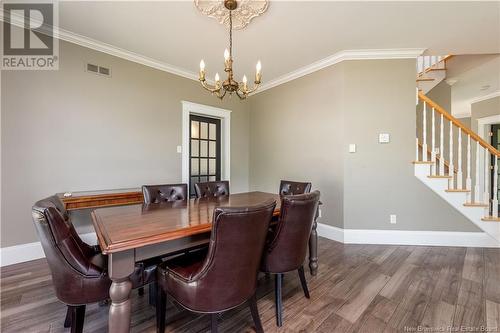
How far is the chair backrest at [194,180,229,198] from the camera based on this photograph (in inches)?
102

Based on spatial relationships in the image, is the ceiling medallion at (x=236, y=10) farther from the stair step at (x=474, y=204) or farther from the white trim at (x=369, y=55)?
the stair step at (x=474, y=204)

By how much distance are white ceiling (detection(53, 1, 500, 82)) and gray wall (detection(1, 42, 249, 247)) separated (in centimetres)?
49

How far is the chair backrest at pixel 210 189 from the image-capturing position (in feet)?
8.48

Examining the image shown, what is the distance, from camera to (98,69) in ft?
9.59

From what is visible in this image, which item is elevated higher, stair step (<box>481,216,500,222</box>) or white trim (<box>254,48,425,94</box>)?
white trim (<box>254,48,425,94</box>)

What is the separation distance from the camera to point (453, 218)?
2.97 metres

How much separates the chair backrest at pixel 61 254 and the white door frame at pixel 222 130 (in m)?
2.58

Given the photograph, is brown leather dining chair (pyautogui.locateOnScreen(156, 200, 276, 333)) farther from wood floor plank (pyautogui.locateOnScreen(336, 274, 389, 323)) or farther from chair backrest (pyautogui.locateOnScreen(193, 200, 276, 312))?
wood floor plank (pyautogui.locateOnScreen(336, 274, 389, 323))

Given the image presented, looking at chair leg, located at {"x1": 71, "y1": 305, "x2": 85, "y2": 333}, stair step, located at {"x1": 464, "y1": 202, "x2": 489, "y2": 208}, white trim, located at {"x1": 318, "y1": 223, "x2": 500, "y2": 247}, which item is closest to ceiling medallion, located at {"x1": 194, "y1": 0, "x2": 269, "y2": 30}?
chair leg, located at {"x1": 71, "y1": 305, "x2": 85, "y2": 333}

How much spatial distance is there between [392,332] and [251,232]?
4.15 feet

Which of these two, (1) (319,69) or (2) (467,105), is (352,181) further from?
(2) (467,105)

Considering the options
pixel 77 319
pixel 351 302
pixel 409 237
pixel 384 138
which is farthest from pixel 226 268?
pixel 409 237

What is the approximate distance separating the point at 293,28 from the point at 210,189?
2143mm

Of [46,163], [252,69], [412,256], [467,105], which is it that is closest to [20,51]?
[46,163]
